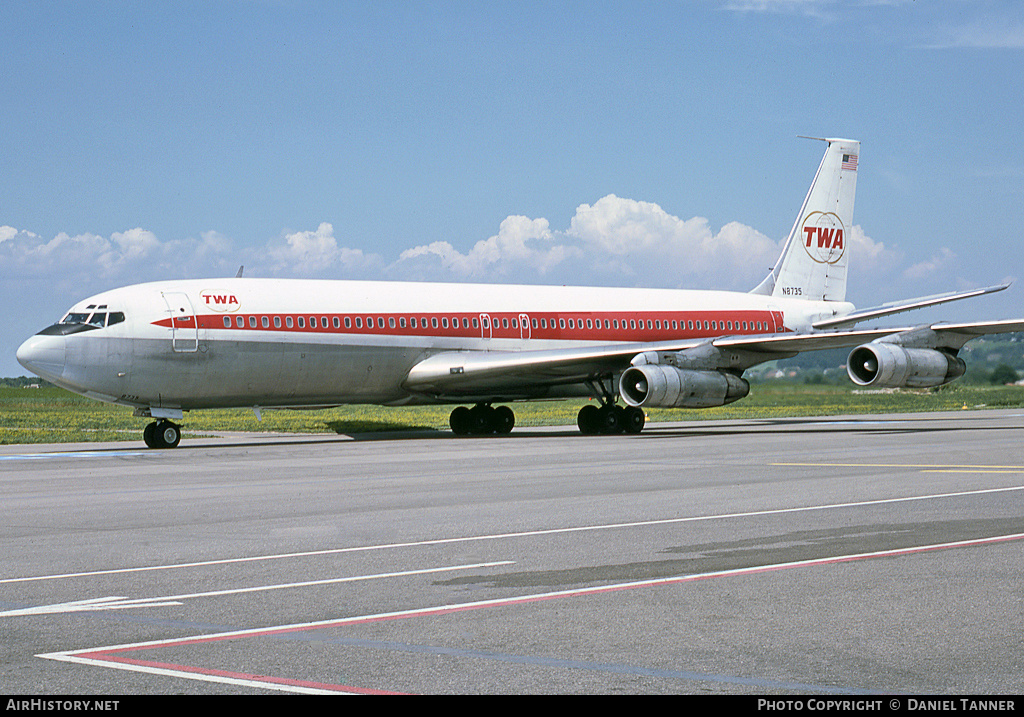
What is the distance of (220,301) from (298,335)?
6.95ft

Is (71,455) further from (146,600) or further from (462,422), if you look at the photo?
(146,600)

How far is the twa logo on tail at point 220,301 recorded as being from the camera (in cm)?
2875

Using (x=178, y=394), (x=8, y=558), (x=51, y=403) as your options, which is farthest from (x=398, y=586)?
(x=51, y=403)

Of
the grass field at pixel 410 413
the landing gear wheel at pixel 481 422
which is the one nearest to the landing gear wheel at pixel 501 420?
the landing gear wheel at pixel 481 422

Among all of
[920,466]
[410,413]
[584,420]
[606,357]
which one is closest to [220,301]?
[606,357]

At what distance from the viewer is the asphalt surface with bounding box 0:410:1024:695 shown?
6.31 metres

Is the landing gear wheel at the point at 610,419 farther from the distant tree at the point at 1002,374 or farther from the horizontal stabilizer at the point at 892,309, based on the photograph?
the distant tree at the point at 1002,374

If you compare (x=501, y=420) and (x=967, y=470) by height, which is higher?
(x=501, y=420)

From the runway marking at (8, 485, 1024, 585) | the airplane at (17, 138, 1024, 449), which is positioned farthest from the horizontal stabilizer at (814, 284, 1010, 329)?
the runway marking at (8, 485, 1024, 585)

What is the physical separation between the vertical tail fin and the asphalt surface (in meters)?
22.4

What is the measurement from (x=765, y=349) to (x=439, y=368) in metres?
9.27

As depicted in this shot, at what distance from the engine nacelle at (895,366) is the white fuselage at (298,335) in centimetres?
726

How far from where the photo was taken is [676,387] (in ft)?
101

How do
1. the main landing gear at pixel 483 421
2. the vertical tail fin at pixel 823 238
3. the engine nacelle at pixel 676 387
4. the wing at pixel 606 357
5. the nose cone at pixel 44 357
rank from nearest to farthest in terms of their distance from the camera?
1. the nose cone at pixel 44 357
2. the engine nacelle at pixel 676 387
3. the wing at pixel 606 357
4. the main landing gear at pixel 483 421
5. the vertical tail fin at pixel 823 238
